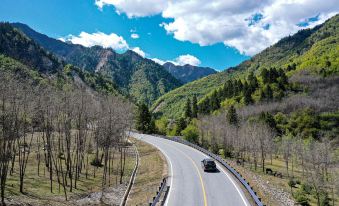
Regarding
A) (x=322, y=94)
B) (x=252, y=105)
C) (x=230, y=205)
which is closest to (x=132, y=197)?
(x=230, y=205)

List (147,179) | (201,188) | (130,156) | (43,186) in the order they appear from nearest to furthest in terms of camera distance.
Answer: (201,188) < (43,186) < (147,179) < (130,156)

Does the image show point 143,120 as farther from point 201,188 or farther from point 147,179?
point 201,188

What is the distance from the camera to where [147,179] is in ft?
138

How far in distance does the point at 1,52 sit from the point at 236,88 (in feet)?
429

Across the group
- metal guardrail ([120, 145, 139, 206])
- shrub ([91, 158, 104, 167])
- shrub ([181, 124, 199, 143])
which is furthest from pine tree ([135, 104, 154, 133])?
shrub ([91, 158, 104, 167])

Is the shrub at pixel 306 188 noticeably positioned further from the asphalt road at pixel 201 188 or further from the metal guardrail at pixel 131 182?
the metal guardrail at pixel 131 182

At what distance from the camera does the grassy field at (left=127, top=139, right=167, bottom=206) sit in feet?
104

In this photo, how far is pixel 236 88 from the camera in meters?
156

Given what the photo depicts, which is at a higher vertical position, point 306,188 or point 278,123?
point 278,123

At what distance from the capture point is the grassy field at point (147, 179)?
3158 cm

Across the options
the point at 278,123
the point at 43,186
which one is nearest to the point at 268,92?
the point at 278,123

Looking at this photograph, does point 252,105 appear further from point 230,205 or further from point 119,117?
point 230,205

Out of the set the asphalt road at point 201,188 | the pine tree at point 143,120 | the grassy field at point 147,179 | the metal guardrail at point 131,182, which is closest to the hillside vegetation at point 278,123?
the pine tree at point 143,120

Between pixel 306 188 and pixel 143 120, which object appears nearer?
pixel 306 188
